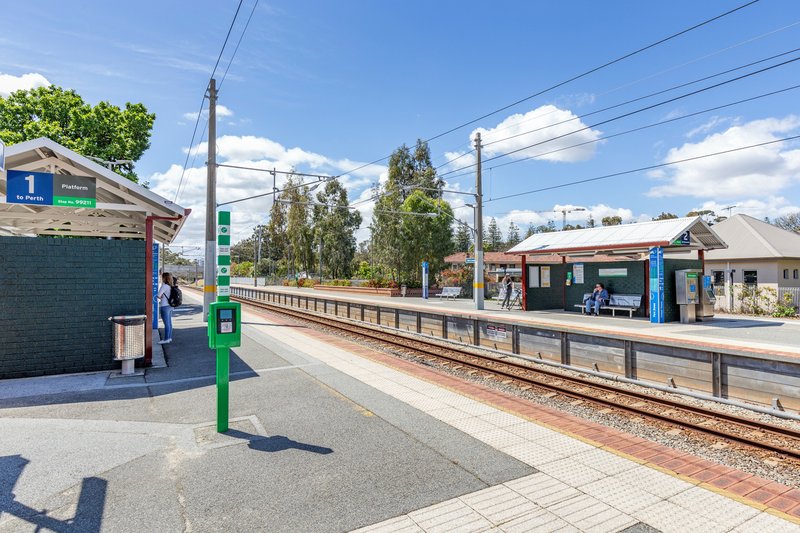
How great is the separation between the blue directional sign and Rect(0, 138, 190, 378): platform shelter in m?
0.01

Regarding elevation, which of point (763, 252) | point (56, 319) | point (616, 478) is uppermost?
point (763, 252)

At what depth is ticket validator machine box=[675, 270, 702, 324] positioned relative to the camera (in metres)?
16.9

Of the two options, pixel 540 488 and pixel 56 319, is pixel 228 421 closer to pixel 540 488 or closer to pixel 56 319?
pixel 540 488

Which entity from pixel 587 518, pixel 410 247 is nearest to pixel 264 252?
pixel 410 247

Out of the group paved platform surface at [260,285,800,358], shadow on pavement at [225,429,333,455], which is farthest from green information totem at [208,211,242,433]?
paved platform surface at [260,285,800,358]

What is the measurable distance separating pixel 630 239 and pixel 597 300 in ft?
9.90

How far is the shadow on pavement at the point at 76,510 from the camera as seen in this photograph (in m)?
3.38

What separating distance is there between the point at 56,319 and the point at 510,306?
19623 mm

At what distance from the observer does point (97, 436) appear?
17.2ft

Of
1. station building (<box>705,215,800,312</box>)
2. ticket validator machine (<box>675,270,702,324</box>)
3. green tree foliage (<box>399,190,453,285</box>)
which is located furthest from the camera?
green tree foliage (<box>399,190,453,285</box>)

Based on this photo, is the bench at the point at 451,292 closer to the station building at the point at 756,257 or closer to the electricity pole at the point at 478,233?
the electricity pole at the point at 478,233

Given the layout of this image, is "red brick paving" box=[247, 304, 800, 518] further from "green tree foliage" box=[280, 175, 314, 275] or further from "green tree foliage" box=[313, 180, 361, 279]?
"green tree foliage" box=[280, 175, 314, 275]

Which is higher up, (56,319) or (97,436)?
(56,319)

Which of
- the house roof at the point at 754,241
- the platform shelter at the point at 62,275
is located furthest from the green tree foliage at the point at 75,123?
the house roof at the point at 754,241
